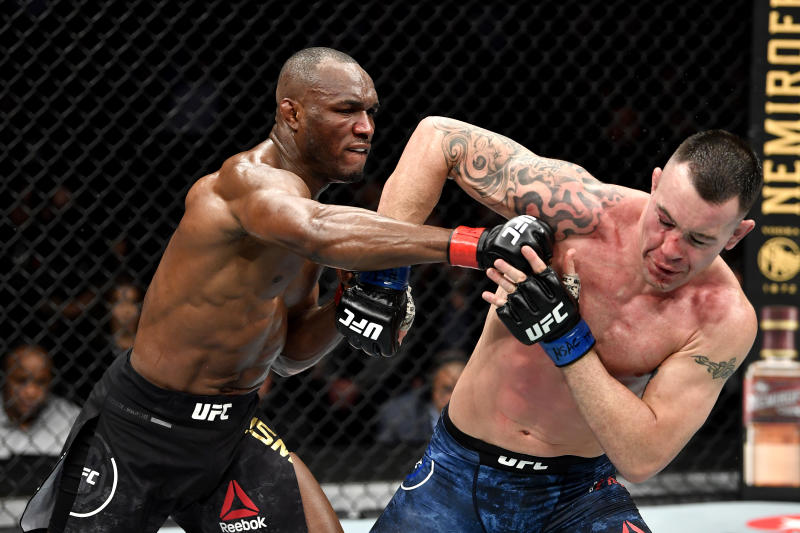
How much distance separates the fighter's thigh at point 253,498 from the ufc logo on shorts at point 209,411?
0.10 m

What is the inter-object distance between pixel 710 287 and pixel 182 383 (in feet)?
3.30

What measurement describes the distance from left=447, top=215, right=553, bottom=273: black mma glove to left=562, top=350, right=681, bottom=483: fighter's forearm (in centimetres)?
23

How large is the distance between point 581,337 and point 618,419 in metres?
0.16

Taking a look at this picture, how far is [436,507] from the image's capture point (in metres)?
1.74

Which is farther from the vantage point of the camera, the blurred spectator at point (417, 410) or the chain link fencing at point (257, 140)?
the blurred spectator at point (417, 410)

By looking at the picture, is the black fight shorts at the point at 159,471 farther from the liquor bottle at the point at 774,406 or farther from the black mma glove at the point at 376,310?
the liquor bottle at the point at 774,406

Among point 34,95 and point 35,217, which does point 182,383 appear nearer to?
point 35,217

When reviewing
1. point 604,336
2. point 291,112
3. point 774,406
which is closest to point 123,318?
point 291,112

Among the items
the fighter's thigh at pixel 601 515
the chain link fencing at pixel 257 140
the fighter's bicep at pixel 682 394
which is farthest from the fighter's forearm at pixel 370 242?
the chain link fencing at pixel 257 140

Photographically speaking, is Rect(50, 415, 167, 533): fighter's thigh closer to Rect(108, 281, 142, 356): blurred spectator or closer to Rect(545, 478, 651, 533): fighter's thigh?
Rect(545, 478, 651, 533): fighter's thigh

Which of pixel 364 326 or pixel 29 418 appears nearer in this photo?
pixel 364 326

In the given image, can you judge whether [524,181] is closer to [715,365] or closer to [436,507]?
[715,365]

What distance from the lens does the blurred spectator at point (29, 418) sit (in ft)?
9.80

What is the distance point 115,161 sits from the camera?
3.36 meters
